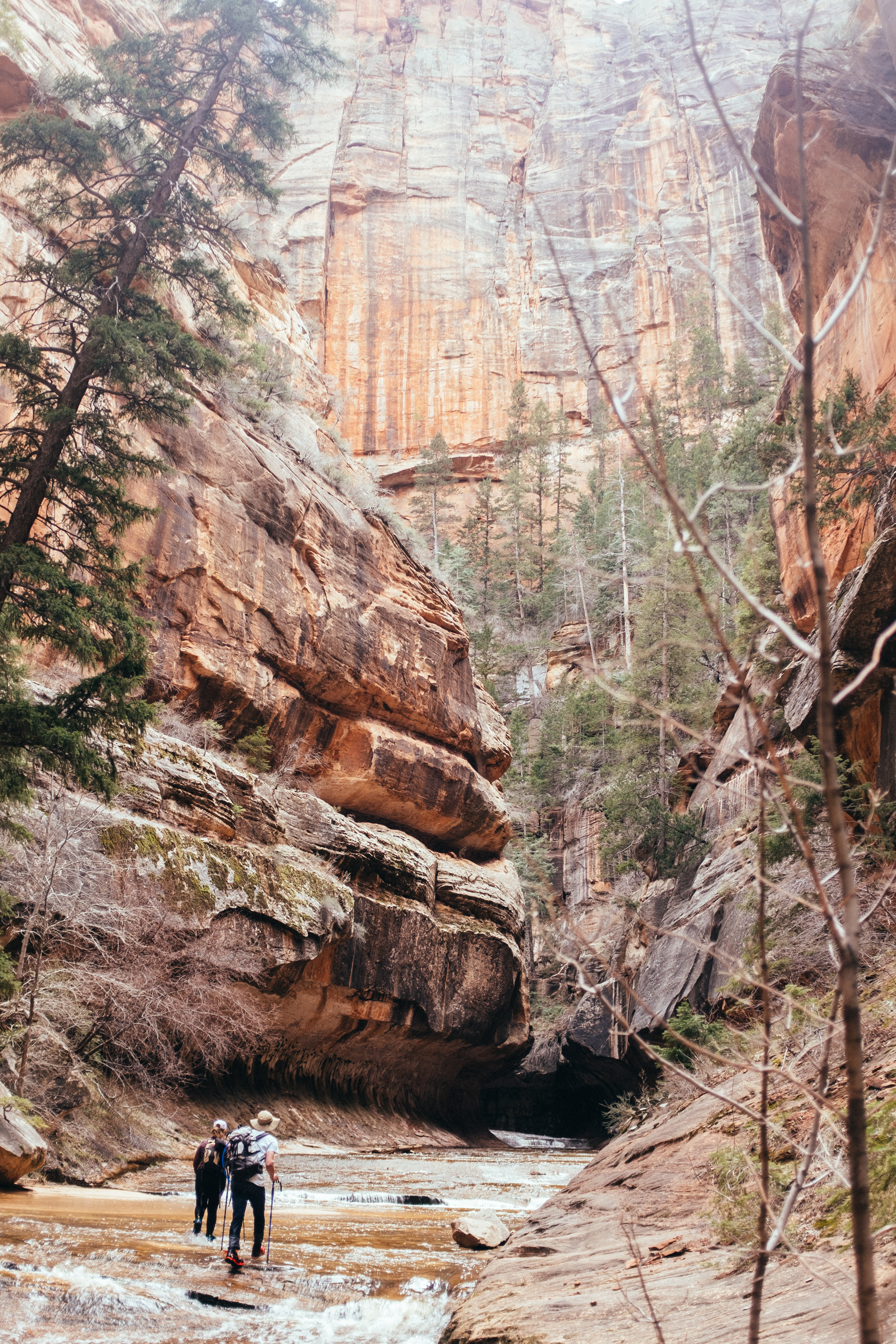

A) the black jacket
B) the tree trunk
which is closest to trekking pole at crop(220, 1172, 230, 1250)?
the black jacket

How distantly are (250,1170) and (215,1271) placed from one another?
801mm

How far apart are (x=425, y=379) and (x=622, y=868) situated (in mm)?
42687

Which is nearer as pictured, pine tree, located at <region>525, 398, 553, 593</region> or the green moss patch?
the green moss patch

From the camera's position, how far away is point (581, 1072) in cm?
3134

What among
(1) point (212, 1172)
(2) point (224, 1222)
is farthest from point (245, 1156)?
(2) point (224, 1222)

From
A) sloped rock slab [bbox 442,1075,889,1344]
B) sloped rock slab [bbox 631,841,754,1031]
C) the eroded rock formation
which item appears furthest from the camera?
sloped rock slab [bbox 631,841,754,1031]

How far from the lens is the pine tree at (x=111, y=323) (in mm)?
9219

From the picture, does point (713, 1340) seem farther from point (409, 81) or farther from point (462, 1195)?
point (409, 81)

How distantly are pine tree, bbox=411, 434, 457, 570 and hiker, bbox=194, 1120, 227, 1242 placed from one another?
43971 mm

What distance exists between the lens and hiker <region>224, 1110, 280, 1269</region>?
7.38 meters

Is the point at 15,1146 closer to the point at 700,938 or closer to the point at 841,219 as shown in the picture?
the point at 700,938

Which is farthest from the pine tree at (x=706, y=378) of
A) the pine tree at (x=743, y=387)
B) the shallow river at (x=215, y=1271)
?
the shallow river at (x=215, y=1271)

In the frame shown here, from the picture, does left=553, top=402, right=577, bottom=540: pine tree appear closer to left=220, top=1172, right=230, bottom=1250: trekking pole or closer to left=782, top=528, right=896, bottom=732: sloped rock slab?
left=782, top=528, right=896, bottom=732: sloped rock slab

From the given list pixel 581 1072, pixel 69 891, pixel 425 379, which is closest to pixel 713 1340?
pixel 69 891
